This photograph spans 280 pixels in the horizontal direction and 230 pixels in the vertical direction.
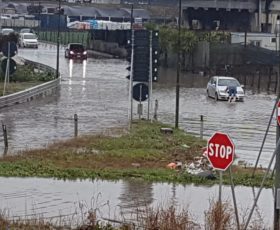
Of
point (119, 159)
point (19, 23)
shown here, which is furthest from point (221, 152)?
point (19, 23)

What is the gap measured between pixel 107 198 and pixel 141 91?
45.4 ft

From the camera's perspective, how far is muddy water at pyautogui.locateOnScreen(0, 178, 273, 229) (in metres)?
14.2

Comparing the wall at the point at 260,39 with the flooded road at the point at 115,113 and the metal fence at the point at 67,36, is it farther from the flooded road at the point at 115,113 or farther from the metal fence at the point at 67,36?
the metal fence at the point at 67,36

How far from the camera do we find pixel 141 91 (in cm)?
2927

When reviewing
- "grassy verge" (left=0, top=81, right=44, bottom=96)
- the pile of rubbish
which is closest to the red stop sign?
the pile of rubbish

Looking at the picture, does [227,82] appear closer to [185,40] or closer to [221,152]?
[185,40]

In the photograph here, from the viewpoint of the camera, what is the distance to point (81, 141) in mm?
24172

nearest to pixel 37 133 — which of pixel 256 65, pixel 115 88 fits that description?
pixel 115 88

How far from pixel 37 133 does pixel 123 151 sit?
5446 mm

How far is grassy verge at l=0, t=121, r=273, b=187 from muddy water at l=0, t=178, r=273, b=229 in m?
0.66

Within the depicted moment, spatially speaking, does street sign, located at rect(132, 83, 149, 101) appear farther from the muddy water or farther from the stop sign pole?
the stop sign pole

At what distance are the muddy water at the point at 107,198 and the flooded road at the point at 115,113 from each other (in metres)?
5.80

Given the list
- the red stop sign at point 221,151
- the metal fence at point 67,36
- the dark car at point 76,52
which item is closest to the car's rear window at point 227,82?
the dark car at point 76,52

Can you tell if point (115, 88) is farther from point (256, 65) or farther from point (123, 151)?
point (123, 151)
